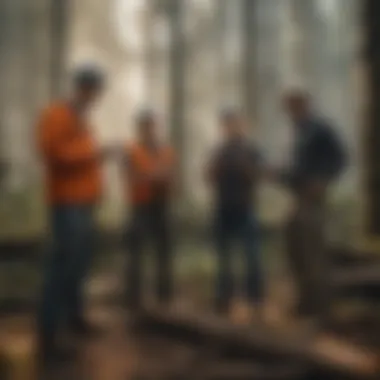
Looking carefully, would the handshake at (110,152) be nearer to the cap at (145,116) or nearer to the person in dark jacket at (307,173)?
the cap at (145,116)

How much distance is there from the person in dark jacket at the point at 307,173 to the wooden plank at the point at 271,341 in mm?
58

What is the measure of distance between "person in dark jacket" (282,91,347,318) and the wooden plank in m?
0.06

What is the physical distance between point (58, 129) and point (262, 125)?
0.62ft

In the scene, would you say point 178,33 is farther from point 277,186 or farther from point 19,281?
point 19,281

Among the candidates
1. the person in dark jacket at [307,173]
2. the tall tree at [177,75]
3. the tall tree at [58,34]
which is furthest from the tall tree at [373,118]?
the tall tree at [58,34]

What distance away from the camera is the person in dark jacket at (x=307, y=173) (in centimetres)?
98

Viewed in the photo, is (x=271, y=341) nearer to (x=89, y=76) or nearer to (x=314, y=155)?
(x=314, y=155)

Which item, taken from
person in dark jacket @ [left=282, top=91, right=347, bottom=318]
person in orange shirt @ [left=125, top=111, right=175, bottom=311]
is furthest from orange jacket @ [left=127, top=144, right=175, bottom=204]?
person in dark jacket @ [left=282, top=91, right=347, bottom=318]

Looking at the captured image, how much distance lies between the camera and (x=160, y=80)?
963 mm

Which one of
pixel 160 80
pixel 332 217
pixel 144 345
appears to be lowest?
pixel 144 345

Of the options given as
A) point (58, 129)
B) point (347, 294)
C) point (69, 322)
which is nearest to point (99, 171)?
point (58, 129)

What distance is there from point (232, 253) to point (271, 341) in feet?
0.33

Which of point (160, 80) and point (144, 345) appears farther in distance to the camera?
point (144, 345)

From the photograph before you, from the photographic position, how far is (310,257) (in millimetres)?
1015
